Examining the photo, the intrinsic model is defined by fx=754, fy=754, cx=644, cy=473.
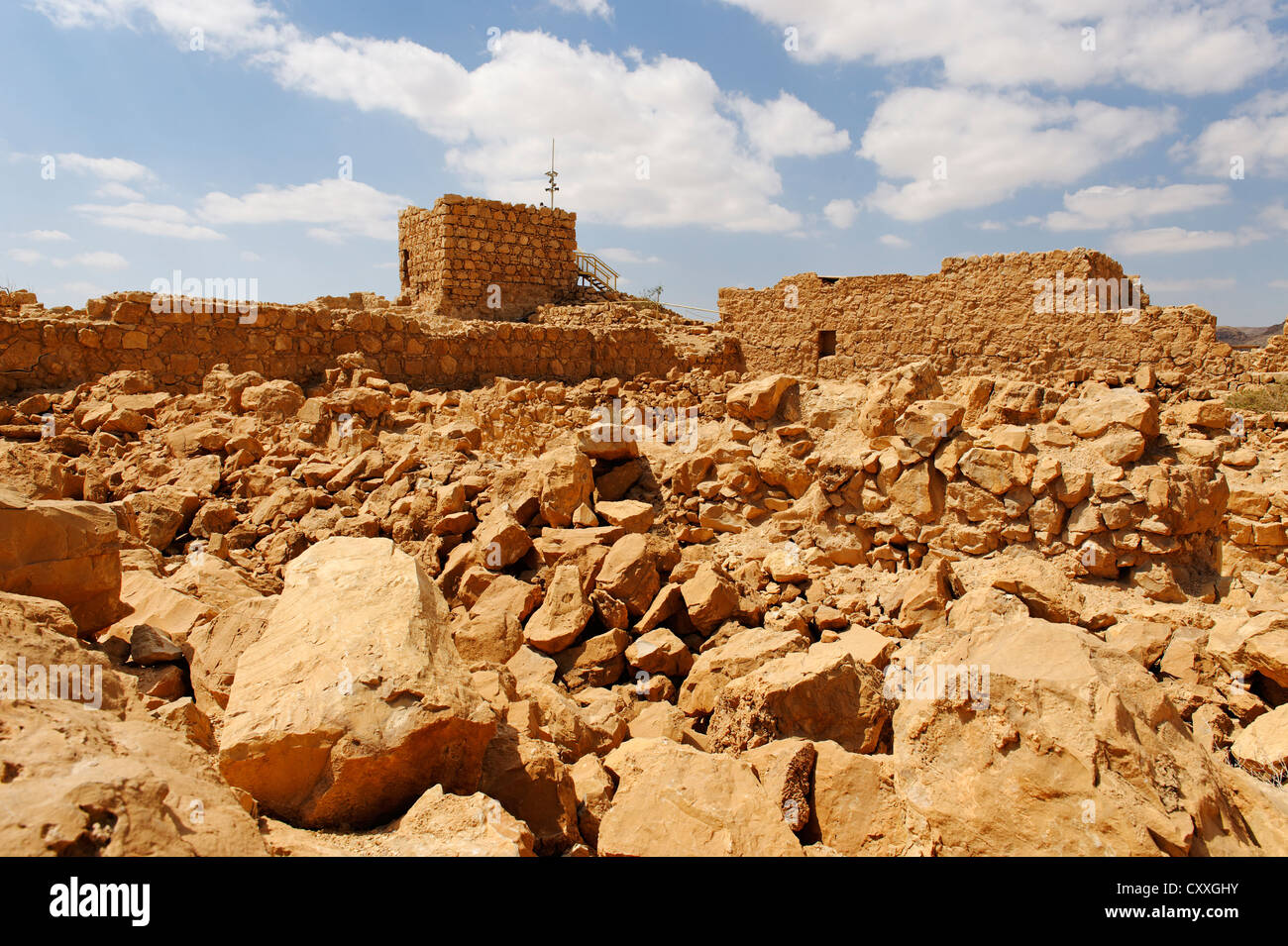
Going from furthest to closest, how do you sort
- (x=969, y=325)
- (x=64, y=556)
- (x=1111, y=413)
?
(x=969, y=325) → (x=1111, y=413) → (x=64, y=556)

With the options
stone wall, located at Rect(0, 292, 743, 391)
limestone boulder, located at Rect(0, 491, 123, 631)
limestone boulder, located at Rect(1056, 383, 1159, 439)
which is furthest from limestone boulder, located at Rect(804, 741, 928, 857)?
stone wall, located at Rect(0, 292, 743, 391)

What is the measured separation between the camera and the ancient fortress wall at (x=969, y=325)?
10.1 m

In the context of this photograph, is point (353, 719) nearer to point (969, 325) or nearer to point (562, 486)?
point (562, 486)

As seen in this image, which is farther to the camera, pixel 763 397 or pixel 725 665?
pixel 763 397

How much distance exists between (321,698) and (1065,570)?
4885 mm

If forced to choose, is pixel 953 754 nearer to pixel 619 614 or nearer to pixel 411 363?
pixel 619 614

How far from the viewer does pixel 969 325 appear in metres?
11.4

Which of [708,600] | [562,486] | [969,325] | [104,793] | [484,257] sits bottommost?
[708,600]

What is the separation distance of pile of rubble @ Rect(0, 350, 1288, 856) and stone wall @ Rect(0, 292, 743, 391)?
0.48 metres

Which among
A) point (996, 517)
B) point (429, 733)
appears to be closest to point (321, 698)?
point (429, 733)

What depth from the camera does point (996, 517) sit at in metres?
5.54

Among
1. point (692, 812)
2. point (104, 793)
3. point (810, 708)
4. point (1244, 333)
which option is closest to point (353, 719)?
point (104, 793)

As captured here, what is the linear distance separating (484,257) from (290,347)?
19.5 feet

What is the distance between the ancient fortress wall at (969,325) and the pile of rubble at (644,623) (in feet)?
12.0
